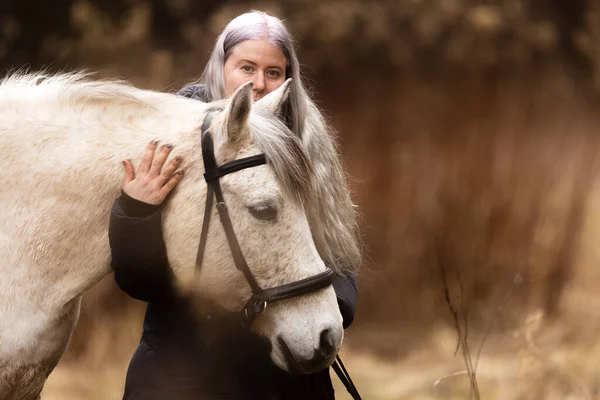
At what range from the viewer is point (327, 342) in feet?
6.02

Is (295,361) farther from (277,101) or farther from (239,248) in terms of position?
(277,101)

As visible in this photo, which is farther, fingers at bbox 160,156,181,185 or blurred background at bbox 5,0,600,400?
blurred background at bbox 5,0,600,400

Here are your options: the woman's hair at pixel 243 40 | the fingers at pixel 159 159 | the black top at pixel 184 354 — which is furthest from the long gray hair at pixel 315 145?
the fingers at pixel 159 159

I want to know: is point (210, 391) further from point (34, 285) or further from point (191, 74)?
point (191, 74)

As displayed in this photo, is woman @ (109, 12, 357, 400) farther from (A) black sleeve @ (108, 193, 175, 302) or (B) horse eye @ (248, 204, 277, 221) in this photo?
(B) horse eye @ (248, 204, 277, 221)

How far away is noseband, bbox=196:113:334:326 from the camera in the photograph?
1822mm

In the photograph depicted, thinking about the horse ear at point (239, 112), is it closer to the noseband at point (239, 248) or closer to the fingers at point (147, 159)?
the noseband at point (239, 248)

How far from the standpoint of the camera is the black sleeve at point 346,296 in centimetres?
212

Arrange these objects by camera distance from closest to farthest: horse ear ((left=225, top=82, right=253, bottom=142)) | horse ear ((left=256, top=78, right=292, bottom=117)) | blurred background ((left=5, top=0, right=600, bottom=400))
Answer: horse ear ((left=225, top=82, right=253, bottom=142))
horse ear ((left=256, top=78, right=292, bottom=117))
blurred background ((left=5, top=0, right=600, bottom=400))

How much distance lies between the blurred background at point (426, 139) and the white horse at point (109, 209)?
2627mm

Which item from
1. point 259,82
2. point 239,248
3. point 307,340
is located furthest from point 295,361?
point 259,82

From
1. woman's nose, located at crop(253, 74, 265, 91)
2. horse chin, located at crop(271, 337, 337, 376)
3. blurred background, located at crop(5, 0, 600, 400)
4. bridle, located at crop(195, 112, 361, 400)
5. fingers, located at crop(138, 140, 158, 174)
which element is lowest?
blurred background, located at crop(5, 0, 600, 400)

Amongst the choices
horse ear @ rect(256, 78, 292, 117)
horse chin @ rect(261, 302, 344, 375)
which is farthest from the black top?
horse ear @ rect(256, 78, 292, 117)

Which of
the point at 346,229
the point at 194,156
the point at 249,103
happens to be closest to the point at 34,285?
the point at 194,156
